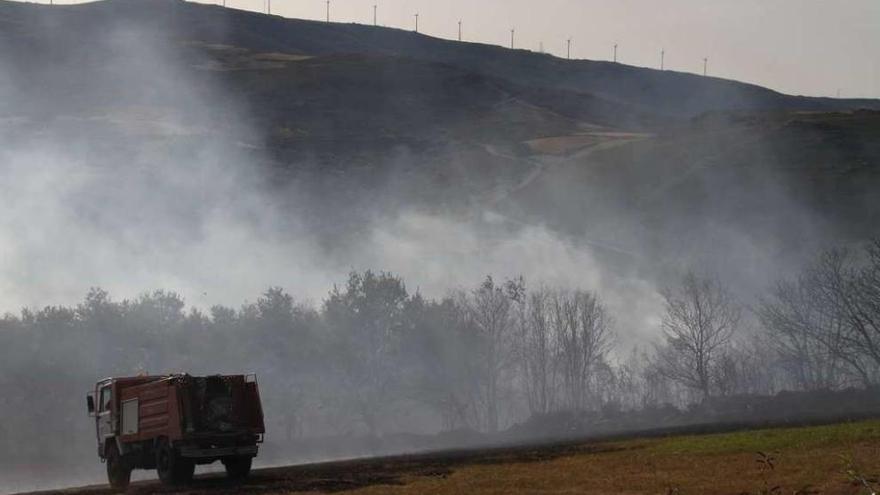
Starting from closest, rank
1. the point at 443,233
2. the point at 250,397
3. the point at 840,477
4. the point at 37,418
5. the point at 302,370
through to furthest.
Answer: the point at 840,477
the point at 250,397
the point at 37,418
the point at 302,370
the point at 443,233

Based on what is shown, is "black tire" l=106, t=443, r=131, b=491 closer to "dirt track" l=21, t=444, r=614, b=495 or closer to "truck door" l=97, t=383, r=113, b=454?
"dirt track" l=21, t=444, r=614, b=495

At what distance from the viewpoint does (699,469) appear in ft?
135

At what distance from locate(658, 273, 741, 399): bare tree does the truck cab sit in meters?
74.6

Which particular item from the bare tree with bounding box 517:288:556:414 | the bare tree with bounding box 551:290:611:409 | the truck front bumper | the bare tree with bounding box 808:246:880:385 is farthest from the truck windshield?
the bare tree with bounding box 551:290:611:409

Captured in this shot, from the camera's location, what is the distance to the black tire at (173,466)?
46281 millimetres

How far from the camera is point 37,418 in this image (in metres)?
110

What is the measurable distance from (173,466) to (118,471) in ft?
16.5

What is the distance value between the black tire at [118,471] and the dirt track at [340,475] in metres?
0.47

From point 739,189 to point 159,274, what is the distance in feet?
319

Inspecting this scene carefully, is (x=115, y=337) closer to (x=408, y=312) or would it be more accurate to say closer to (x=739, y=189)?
(x=408, y=312)

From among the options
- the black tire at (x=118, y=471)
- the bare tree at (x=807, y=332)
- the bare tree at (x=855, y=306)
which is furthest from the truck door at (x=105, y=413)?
the bare tree at (x=807, y=332)

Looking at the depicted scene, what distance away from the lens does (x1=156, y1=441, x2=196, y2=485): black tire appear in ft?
152

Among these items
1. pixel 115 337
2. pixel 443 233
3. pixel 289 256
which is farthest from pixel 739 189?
pixel 115 337

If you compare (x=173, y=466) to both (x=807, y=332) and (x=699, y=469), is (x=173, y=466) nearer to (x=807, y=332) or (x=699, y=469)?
(x=699, y=469)
